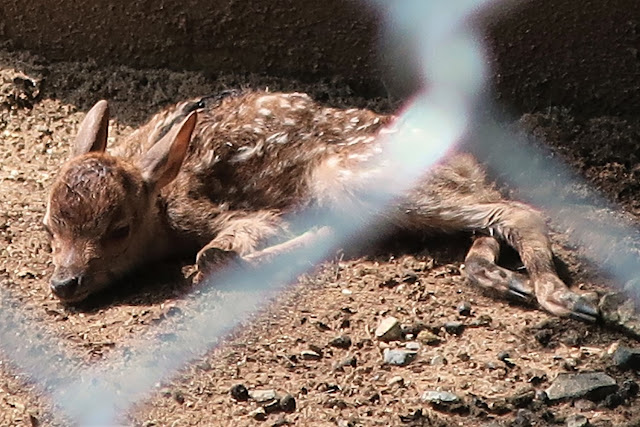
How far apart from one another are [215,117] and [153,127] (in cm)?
29

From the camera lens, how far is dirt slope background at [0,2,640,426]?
3863 mm

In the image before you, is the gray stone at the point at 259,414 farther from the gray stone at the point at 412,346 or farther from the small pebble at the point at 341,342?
the gray stone at the point at 412,346

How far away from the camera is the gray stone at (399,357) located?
415 centimetres

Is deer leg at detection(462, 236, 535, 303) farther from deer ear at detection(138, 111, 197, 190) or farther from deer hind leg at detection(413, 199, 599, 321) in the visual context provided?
deer ear at detection(138, 111, 197, 190)

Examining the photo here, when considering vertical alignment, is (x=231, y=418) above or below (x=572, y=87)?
below

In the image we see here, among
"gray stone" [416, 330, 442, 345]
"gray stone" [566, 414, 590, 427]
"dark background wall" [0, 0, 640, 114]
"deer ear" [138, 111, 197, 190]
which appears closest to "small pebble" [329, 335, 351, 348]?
"gray stone" [416, 330, 442, 345]

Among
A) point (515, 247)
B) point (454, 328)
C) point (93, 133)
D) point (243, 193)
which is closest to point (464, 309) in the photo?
point (454, 328)

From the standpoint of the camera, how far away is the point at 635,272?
4652 millimetres

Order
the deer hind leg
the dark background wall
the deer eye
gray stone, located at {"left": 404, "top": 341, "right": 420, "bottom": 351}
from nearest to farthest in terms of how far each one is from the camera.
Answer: gray stone, located at {"left": 404, "top": 341, "right": 420, "bottom": 351}, the deer hind leg, the deer eye, the dark background wall

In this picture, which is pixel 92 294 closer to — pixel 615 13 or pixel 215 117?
pixel 215 117

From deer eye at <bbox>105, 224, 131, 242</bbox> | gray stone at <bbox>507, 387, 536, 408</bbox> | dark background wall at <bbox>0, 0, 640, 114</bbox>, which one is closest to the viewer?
gray stone at <bbox>507, 387, 536, 408</bbox>

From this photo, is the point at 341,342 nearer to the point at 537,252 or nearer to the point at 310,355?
the point at 310,355

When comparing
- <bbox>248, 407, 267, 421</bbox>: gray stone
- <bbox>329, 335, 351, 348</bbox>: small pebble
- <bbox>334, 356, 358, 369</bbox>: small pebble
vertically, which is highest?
<bbox>329, 335, 351, 348</bbox>: small pebble

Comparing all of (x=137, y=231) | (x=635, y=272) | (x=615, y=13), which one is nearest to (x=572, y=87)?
(x=615, y=13)
